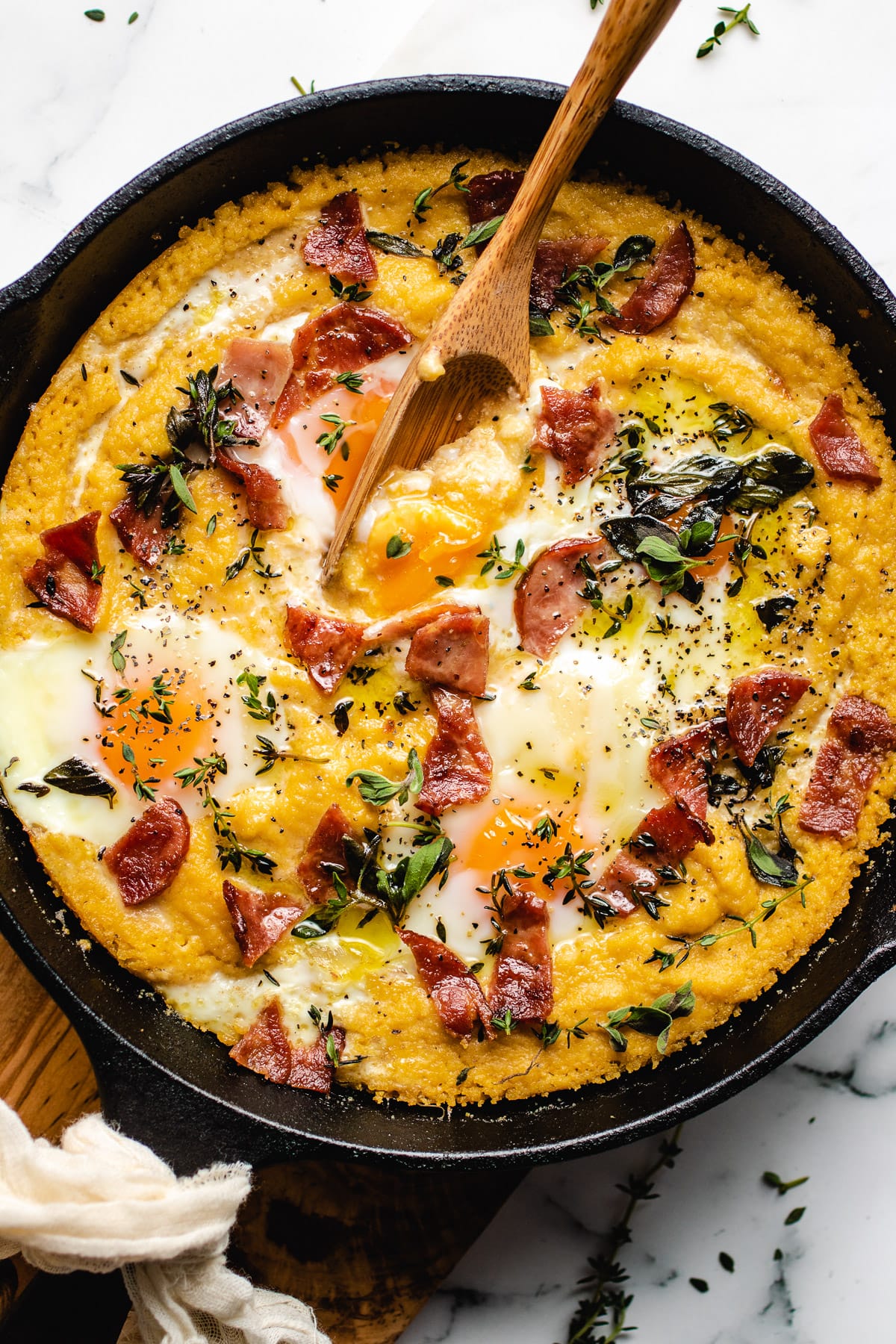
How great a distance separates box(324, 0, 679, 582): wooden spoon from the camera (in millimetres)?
3451

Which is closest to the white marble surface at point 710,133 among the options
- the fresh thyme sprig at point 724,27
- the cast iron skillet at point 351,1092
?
the fresh thyme sprig at point 724,27

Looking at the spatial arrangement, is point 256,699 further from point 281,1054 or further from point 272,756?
point 281,1054

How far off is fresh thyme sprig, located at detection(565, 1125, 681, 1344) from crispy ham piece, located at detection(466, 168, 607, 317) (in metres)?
3.28

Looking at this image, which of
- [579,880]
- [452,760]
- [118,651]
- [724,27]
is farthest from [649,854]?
[724,27]

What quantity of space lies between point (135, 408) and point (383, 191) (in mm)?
1228

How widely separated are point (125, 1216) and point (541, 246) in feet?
11.5

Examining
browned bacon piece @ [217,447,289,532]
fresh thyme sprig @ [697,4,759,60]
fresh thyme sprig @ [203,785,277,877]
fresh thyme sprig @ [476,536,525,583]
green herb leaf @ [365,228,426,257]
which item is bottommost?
fresh thyme sprig @ [203,785,277,877]

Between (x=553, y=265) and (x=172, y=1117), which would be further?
(x=553, y=265)

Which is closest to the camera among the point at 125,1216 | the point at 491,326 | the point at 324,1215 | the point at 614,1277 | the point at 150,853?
the point at 125,1216

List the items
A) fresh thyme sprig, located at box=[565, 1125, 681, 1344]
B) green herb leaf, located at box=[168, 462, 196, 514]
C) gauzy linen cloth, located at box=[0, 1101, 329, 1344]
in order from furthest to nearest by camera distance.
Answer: fresh thyme sprig, located at box=[565, 1125, 681, 1344] → green herb leaf, located at box=[168, 462, 196, 514] → gauzy linen cloth, located at box=[0, 1101, 329, 1344]

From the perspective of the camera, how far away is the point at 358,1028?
13.1 feet

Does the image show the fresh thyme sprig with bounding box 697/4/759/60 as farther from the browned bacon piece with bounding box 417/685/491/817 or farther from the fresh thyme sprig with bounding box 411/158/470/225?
the browned bacon piece with bounding box 417/685/491/817

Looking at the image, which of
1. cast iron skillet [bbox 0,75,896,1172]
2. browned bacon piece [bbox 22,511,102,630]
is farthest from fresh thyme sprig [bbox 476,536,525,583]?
cast iron skillet [bbox 0,75,896,1172]

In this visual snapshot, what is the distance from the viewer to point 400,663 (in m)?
4.03
